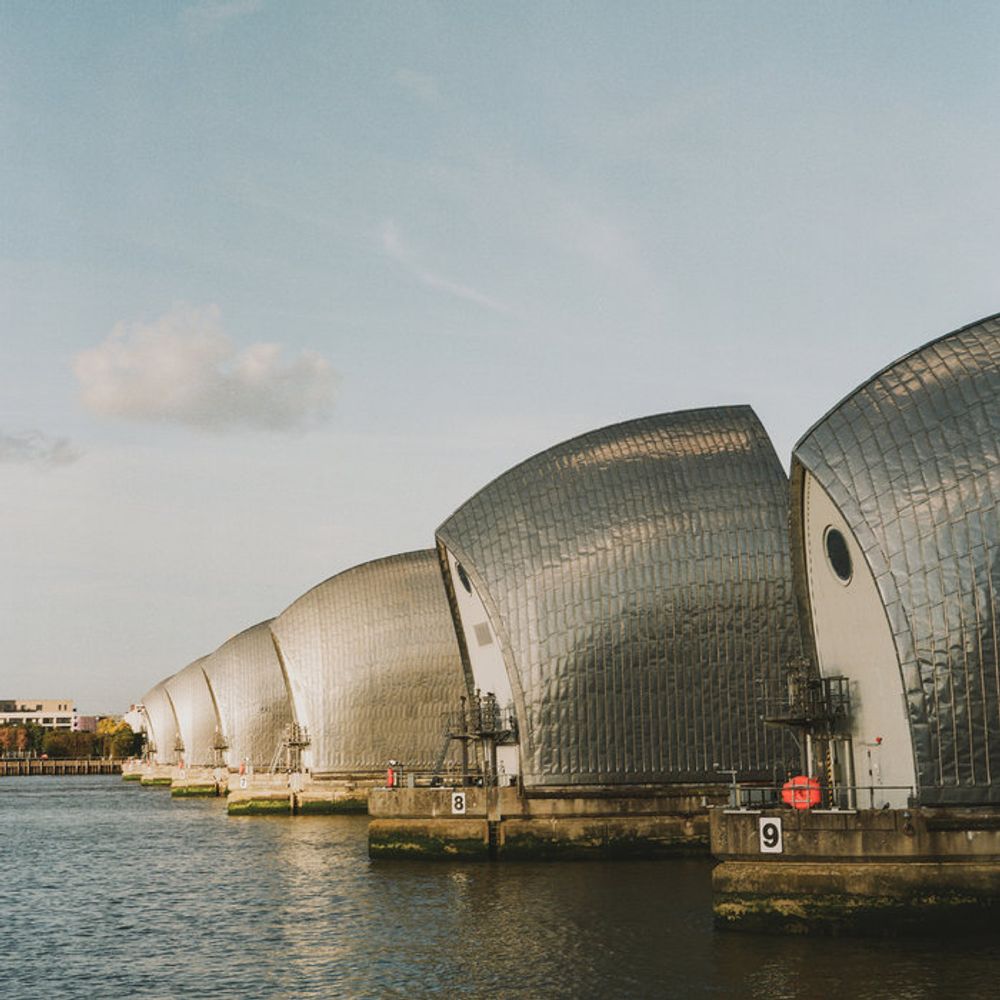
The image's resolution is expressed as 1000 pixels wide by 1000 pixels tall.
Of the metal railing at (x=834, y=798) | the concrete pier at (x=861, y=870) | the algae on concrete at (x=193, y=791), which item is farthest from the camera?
the algae on concrete at (x=193, y=791)

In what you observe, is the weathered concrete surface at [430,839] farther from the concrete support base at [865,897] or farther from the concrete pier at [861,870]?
the concrete support base at [865,897]

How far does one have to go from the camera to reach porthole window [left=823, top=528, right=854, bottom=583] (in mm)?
34375

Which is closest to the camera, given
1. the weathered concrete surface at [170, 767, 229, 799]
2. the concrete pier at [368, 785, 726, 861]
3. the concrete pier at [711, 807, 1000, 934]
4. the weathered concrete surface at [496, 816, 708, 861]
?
the concrete pier at [711, 807, 1000, 934]

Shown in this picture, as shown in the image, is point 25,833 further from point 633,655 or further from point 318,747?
point 633,655

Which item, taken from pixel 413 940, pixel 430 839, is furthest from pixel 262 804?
pixel 413 940

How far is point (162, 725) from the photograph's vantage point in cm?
17150

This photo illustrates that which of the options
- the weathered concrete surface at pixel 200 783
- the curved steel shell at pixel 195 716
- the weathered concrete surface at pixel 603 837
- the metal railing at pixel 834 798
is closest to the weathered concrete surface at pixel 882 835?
the metal railing at pixel 834 798

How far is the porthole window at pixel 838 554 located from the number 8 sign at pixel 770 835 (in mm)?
7190

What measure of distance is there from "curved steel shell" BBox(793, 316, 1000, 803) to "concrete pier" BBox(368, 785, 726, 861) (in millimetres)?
15944

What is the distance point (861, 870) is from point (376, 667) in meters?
55.3

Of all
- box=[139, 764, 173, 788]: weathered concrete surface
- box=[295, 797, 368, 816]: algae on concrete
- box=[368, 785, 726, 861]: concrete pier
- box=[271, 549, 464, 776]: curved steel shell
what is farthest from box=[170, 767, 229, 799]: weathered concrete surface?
box=[368, 785, 726, 861]: concrete pier

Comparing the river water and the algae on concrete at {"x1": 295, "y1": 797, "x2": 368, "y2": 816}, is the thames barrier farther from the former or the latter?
the river water

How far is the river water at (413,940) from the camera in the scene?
26.1 meters

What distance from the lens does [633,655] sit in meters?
49.8
